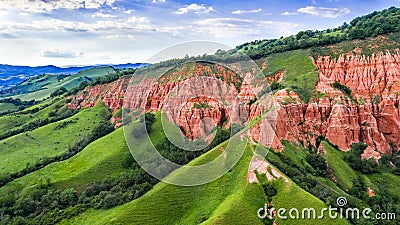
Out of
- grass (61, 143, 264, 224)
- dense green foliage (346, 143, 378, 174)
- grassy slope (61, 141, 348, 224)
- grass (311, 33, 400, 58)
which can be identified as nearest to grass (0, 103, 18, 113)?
grass (61, 143, 264, 224)

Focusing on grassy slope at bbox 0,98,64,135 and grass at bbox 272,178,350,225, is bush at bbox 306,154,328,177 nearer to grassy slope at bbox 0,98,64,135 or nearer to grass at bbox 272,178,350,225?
grass at bbox 272,178,350,225

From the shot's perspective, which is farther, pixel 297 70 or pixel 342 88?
pixel 297 70

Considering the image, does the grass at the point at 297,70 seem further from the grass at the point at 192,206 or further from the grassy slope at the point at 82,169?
the grassy slope at the point at 82,169

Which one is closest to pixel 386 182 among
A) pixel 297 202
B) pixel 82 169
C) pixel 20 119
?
pixel 297 202

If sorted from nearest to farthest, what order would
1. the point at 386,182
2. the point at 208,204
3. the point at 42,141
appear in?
1. the point at 208,204
2. the point at 386,182
3. the point at 42,141

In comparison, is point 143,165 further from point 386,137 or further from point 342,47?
point 342,47

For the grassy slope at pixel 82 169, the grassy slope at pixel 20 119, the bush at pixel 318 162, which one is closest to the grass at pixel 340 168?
the bush at pixel 318 162

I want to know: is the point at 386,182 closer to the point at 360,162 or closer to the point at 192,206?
the point at 360,162
